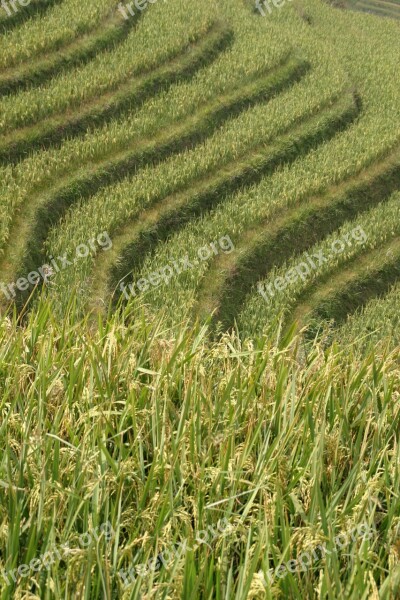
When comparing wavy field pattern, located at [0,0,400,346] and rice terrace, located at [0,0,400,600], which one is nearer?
rice terrace, located at [0,0,400,600]

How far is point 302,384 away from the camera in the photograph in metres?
7.70

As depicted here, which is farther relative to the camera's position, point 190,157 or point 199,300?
point 190,157

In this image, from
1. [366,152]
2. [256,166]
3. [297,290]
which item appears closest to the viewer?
[297,290]

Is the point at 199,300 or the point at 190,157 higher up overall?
the point at 190,157

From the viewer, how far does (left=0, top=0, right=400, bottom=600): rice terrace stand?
5.40m

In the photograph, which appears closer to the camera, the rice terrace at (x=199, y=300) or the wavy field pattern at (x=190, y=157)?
the rice terrace at (x=199, y=300)

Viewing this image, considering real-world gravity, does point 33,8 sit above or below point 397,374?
above

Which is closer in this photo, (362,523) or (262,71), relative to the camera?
(362,523)

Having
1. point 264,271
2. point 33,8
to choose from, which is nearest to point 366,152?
point 264,271

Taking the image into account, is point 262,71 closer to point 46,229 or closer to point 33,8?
point 33,8

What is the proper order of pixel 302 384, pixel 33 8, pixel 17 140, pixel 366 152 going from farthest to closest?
pixel 33 8 → pixel 366 152 → pixel 17 140 → pixel 302 384

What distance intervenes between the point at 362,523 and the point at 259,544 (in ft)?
2.84

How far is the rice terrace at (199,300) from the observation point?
540 centimetres

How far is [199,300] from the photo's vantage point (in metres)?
15.0
